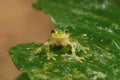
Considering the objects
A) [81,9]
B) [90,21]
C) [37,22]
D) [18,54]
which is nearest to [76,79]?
[18,54]

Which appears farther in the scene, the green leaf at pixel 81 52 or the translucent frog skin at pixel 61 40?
the translucent frog skin at pixel 61 40

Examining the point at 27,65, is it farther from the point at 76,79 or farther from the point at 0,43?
the point at 0,43

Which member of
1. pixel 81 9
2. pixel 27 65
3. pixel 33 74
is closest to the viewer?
pixel 33 74

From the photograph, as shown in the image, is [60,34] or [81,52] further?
[60,34]

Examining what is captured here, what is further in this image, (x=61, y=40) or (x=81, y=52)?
(x=61, y=40)

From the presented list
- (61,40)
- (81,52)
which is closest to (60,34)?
(61,40)

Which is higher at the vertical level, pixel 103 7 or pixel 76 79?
pixel 103 7

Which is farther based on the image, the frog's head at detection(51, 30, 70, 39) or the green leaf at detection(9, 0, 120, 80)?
the frog's head at detection(51, 30, 70, 39)

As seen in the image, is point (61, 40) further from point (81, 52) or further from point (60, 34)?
point (81, 52)
